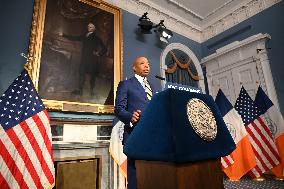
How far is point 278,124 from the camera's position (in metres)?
3.36

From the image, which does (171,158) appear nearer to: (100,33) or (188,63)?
(100,33)

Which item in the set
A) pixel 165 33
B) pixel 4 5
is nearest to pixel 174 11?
pixel 165 33

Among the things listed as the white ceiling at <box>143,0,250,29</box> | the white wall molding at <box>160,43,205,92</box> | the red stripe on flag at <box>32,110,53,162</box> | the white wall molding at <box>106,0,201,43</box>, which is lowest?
the red stripe on flag at <box>32,110,53,162</box>

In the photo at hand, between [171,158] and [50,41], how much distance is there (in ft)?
9.77

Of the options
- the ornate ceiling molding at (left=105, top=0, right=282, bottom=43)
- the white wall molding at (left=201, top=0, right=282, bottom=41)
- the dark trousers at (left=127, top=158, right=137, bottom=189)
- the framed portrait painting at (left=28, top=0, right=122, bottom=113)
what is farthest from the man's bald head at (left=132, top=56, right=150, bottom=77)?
the white wall molding at (left=201, top=0, right=282, bottom=41)

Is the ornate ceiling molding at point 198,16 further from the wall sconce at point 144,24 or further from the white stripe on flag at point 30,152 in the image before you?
the white stripe on flag at point 30,152

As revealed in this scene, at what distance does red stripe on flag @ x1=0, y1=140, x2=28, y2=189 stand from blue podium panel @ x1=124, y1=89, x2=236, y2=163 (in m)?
1.66

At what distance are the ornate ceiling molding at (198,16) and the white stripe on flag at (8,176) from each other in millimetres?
3404

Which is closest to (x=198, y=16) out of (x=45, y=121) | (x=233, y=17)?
(x=233, y=17)

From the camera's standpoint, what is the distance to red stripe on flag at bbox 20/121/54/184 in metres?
2.07

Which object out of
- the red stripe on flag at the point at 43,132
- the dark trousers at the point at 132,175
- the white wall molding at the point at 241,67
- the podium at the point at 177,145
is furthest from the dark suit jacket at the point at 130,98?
the white wall molding at the point at 241,67

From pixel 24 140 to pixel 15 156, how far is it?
0.16 m

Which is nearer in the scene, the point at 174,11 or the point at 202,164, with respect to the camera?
the point at 202,164

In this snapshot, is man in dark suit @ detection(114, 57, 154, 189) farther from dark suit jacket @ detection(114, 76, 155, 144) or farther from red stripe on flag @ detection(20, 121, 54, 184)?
red stripe on flag @ detection(20, 121, 54, 184)
